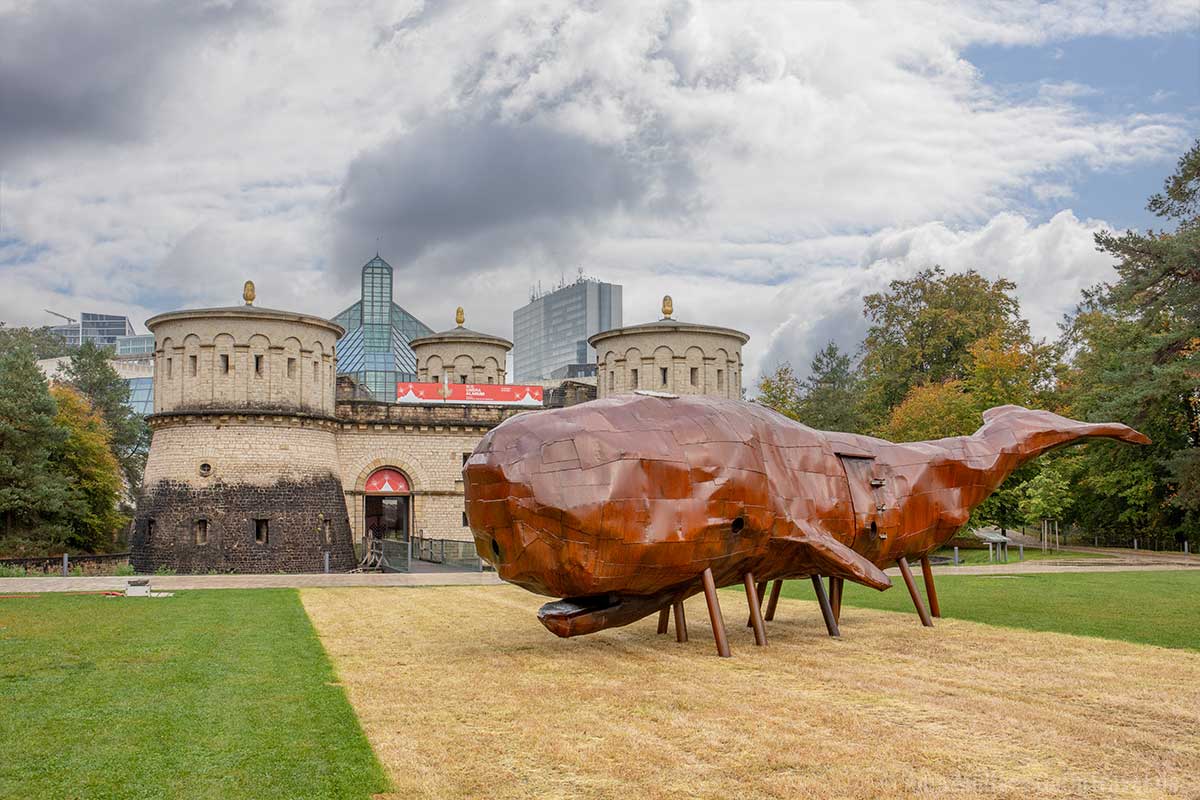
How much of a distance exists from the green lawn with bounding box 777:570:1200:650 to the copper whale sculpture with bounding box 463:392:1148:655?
3.78 m

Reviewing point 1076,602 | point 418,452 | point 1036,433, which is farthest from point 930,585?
point 418,452

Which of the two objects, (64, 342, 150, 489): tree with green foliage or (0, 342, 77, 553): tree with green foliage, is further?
(64, 342, 150, 489): tree with green foliage

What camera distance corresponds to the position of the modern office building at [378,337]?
67062 mm

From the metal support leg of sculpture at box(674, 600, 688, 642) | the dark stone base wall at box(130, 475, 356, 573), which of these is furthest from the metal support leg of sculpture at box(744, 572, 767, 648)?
the dark stone base wall at box(130, 475, 356, 573)

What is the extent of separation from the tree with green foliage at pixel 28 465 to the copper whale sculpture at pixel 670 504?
113 ft

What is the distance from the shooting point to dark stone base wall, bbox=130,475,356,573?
3728 centimetres

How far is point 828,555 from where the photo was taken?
1417 cm

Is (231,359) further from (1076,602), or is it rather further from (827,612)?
(1076,602)

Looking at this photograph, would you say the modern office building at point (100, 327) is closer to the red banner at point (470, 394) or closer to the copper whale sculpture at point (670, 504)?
the red banner at point (470, 394)

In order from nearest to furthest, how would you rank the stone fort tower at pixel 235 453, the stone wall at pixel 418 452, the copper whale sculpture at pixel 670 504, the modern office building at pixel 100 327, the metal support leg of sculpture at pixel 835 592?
1. the copper whale sculpture at pixel 670 504
2. the metal support leg of sculpture at pixel 835 592
3. the stone fort tower at pixel 235 453
4. the stone wall at pixel 418 452
5. the modern office building at pixel 100 327

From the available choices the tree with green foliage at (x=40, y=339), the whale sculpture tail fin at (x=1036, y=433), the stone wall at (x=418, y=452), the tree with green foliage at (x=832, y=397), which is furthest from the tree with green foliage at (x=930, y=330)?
the tree with green foliage at (x=40, y=339)

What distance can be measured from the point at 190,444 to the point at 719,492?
1183 inches

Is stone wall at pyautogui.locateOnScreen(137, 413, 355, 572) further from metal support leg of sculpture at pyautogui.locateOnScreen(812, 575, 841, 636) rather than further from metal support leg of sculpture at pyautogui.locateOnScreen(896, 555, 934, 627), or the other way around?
metal support leg of sculpture at pyautogui.locateOnScreen(896, 555, 934, 627)

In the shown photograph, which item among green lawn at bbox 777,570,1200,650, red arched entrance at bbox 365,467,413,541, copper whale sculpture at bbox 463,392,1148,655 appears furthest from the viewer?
red arched entrance at bbox 365,467,413,541
